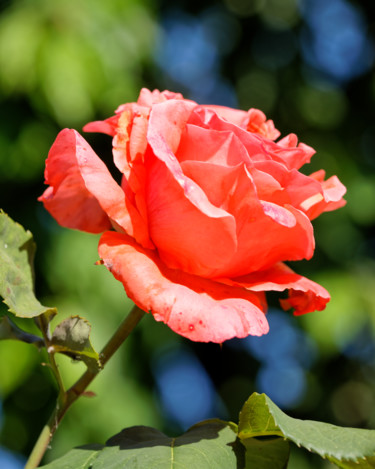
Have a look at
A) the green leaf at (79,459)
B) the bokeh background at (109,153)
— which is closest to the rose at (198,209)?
the green leaf at (79,459)

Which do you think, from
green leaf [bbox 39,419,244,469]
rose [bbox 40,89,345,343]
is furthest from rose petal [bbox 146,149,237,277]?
green leaf [bbox 39,419,244,469]

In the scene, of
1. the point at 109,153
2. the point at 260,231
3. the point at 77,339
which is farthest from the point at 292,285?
the point at 109,153

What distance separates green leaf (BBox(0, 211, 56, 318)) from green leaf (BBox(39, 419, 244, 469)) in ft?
0.31

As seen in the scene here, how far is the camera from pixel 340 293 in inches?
64.9

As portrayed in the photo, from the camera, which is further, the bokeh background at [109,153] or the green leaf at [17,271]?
the bokeh background at [109,153]

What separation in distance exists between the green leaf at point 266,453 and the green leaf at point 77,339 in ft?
0.36

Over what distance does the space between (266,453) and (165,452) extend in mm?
63

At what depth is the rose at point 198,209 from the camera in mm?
373

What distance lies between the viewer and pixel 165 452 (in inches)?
14.2

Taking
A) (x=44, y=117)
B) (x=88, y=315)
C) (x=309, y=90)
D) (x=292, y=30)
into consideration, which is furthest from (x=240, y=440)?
(x=292, y=30)

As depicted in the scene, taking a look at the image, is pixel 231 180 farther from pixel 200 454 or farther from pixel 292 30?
pixel 292 30

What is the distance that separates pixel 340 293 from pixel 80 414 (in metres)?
0.74

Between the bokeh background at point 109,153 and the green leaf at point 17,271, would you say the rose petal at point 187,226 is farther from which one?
the bokeh background at point 109,153

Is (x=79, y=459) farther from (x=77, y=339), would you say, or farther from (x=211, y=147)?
(x=211, y=147)
